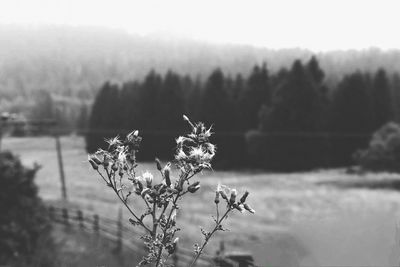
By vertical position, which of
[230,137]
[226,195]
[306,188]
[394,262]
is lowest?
[306,188]

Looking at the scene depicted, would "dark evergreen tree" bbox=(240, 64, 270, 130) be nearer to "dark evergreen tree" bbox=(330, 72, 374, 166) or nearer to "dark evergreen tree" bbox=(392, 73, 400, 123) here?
"dark evergreen tree" bbox=(330, 72, 374, 166)

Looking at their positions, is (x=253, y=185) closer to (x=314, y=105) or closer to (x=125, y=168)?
(x=314, y=105)

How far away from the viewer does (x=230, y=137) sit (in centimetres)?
4191

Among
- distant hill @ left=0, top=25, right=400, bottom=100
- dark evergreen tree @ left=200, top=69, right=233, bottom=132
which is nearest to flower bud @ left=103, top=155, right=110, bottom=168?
dark evergreen tree @ left=200, top=69, right=233, bottom=132

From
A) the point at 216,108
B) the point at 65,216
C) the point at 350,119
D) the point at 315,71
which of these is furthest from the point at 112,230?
the point at 315,71

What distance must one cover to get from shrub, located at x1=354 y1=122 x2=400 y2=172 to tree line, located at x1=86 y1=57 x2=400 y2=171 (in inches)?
81.9

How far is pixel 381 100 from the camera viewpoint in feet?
144

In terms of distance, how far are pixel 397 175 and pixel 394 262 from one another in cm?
3676

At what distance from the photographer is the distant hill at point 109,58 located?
44.1 m

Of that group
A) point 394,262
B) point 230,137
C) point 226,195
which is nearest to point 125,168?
point 226,195

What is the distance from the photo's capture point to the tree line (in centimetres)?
4116

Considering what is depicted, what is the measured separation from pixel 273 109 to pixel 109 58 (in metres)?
17.9

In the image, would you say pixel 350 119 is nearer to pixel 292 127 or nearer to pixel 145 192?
pixel 292 127

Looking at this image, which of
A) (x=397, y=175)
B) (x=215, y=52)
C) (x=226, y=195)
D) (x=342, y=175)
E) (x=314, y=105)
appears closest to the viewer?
(x=226, y=195)
